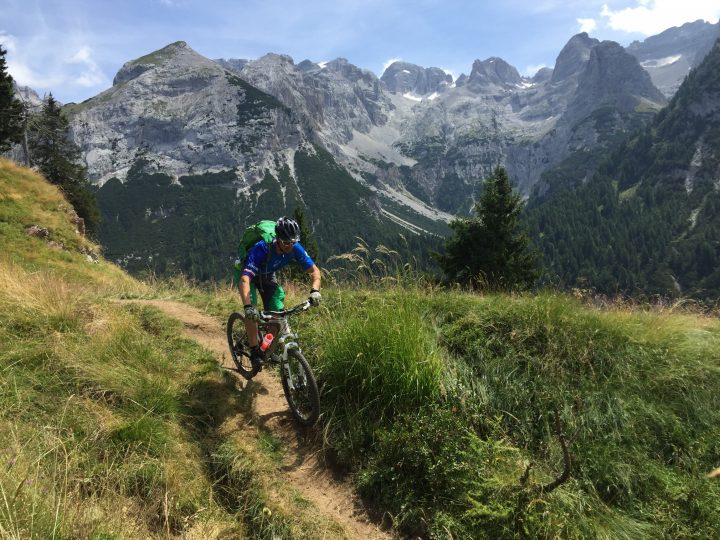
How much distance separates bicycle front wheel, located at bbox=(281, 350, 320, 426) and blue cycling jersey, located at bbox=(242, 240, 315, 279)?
67.5 inches

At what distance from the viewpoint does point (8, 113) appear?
105ft

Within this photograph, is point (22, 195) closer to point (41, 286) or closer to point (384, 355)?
point (41, 286)

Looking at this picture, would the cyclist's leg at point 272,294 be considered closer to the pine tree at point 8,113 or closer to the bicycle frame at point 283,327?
the bicycle frame at point 283,327

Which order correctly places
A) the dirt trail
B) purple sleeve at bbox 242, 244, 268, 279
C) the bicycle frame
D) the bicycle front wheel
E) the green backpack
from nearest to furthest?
the dirt trail < the bicycle front wheel < the bicycle frame < purple sleeve at bbox 242, 244, 268, 279 < the green backpack

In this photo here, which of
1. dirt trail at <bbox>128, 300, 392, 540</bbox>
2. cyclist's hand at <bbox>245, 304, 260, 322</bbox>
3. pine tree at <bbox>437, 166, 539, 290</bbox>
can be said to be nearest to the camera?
dirt trail at <bbox>128, 300, 392, 540</bbox>

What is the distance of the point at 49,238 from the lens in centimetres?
2117

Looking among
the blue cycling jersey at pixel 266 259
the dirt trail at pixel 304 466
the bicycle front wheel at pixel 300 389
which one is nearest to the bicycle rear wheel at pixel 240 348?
the dirt trail at pixel 304 466

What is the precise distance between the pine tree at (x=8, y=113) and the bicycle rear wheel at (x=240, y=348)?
3437 cm

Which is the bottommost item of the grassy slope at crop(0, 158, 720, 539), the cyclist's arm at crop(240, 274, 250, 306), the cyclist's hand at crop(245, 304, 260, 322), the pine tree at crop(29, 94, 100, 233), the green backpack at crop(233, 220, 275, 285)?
the grassy slope at crop(0, 158, 720, 539)

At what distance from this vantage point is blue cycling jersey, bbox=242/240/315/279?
7203 millimetres

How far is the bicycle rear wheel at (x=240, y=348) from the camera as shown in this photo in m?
7.89

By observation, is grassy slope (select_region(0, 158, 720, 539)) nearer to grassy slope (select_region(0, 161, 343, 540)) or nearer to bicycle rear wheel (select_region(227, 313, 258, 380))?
grassy slope (select_region(0, 161, 343, 540))

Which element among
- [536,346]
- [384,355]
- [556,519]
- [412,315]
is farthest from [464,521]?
[536,346]

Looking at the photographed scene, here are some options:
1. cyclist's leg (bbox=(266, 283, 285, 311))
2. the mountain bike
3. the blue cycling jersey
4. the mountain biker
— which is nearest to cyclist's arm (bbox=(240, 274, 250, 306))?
the mountain biker
